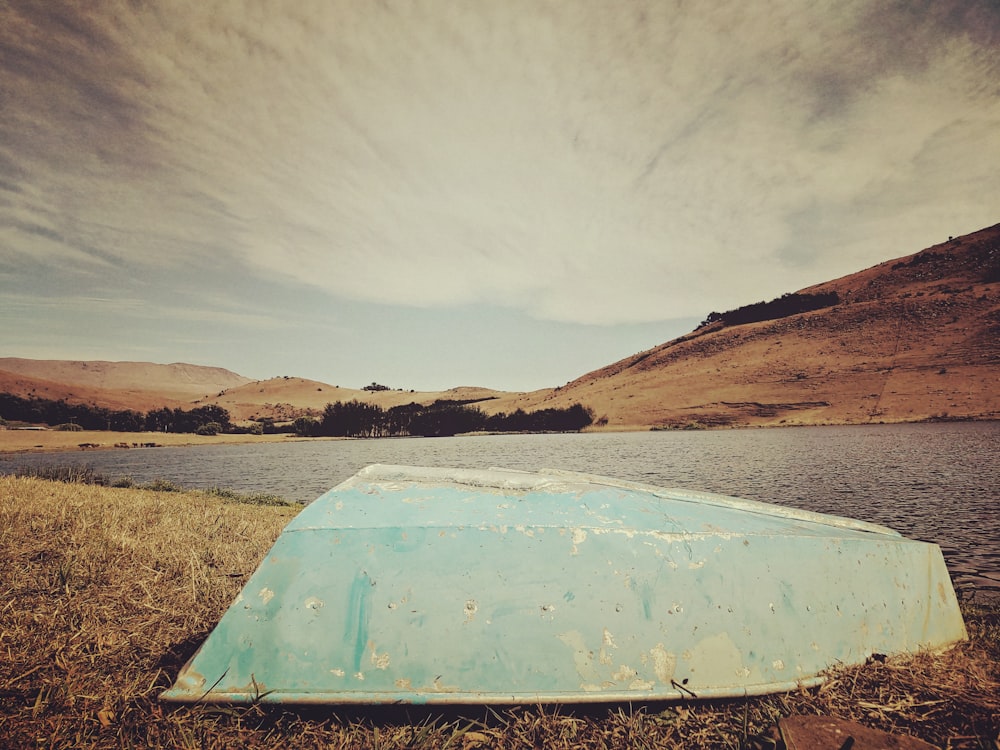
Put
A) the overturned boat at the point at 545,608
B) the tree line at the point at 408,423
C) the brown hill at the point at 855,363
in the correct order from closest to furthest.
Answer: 1. the overturned boat at the point at 545,608
2. the brown hill at the point at 855,363
3. the tree line at the point at 408,423

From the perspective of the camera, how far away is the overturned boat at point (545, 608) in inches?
82.0

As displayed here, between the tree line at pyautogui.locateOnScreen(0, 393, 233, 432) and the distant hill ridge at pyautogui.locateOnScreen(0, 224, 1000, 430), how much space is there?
8926 mm

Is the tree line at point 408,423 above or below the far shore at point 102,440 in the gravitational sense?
above

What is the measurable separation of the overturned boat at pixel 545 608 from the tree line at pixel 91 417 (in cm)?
5880

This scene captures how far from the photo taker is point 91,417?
159ft

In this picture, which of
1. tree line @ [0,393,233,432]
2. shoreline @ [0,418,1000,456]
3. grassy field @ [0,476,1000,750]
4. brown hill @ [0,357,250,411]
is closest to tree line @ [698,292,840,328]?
shoreline @ [0,418,1000,456]

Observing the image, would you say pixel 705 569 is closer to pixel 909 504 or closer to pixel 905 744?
pixel 905 744

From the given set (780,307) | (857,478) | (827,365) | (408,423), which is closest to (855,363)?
(827,365)

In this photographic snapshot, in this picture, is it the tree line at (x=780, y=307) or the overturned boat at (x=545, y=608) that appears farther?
the tree line at (x=780, y=307)

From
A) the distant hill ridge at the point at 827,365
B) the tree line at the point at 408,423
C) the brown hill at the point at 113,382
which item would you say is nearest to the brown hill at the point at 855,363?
the distant hill ridge at the point at 827,365

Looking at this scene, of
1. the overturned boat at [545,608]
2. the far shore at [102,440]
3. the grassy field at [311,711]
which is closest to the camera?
the grassy field at [311,711]

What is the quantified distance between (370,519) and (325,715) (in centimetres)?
88

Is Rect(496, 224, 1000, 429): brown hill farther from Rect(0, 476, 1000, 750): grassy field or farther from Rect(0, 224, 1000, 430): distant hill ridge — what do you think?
Rect(0, 476, 1000, 750): grassy field

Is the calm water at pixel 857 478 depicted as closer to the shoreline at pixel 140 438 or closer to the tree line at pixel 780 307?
the shoreline at pixel 140 438
